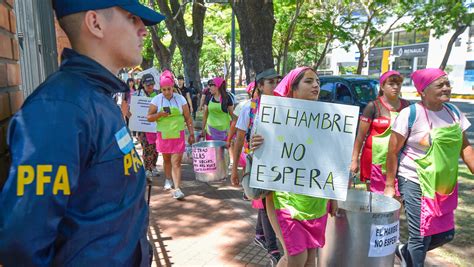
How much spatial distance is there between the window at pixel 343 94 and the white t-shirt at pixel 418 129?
694 centimetres

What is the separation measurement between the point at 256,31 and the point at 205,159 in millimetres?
2657

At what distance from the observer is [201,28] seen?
15.1 meters

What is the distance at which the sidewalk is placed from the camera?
3.88 metres

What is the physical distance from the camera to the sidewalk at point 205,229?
3.88m

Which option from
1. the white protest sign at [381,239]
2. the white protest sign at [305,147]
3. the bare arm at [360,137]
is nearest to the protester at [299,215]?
the white protest sign at [305,147]

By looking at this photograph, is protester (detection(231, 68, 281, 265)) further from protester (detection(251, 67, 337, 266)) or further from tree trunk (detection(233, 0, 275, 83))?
tree trunk (detection(233, 0, 275, 83))

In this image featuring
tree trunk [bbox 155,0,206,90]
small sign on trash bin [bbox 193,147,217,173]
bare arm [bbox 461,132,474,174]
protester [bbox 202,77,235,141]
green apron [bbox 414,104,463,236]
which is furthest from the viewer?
tree trunk [bbox 155,0,206,90]

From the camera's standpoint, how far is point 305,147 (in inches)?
106

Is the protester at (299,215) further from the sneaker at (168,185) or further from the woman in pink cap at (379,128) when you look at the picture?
the sneaker at (168,185)

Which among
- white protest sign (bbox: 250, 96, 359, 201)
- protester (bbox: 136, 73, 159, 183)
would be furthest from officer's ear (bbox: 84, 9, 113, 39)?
protester (bbox: 136, 73, 159, 183)

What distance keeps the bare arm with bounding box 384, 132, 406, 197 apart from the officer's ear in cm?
265

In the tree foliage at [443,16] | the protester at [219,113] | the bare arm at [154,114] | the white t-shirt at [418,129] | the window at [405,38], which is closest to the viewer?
the white t-shirt at [418,129]

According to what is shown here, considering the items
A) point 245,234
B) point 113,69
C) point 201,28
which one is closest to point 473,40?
point 201,28

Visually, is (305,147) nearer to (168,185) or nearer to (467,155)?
(467,155)
